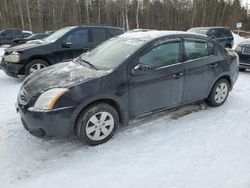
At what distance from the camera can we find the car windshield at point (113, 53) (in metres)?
3.67

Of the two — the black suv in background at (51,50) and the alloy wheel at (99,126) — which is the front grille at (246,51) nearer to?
the black suv in background at (51,50)

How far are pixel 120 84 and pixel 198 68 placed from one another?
1.69 metres

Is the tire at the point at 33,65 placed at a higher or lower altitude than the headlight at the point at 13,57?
lower

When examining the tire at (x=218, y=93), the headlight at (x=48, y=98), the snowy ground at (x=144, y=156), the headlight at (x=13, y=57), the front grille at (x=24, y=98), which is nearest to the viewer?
the snowy ground at (x=144, y=156)

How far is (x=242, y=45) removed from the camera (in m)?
8.29

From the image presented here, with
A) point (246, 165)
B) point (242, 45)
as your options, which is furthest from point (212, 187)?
point (242, 45)

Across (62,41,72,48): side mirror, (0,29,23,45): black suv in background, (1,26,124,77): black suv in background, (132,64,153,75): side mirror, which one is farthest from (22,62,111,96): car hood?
(0,29,23,45): black suv in background

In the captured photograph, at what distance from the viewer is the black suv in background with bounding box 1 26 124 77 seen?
6559mm

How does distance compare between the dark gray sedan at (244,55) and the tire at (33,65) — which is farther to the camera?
the dark gray sedan at (244,55)

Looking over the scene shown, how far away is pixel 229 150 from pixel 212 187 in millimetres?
912

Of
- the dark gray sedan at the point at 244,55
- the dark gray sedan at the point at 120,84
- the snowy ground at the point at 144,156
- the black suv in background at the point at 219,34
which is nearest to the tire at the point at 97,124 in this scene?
the dark gray sedan at the point at 120,84

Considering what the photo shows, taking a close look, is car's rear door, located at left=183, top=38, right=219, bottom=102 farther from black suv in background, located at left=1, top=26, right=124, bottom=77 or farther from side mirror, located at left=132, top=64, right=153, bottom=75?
black suv in background, located at left=1, top=26, right=124, bottom=77

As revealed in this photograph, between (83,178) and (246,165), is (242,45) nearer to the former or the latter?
(246,165)

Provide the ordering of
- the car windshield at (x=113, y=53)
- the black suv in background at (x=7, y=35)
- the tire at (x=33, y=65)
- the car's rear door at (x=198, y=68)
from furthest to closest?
the black suv in background at (x=7, y=35) < the tire at (x=33, y=65) < the car's rear door at (x=198, y=68) < the car windshield at (x=113, y=53)
